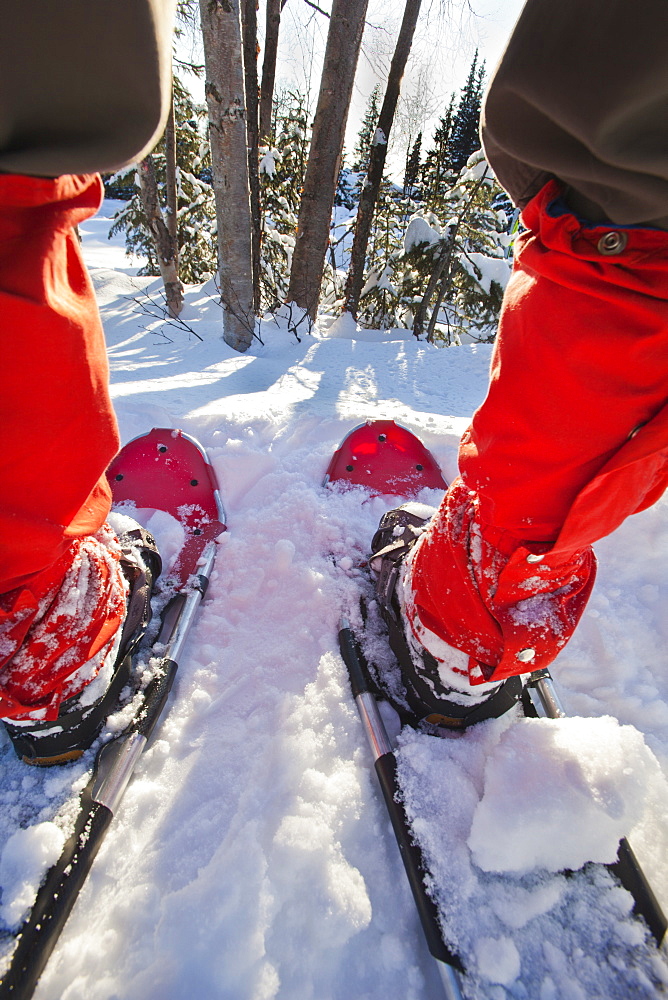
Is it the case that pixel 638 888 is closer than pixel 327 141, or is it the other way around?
pixel 638 888

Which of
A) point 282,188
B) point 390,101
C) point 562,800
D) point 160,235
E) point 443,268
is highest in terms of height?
point 390,101

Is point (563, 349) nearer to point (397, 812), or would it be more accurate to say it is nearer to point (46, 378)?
point (46, 378)

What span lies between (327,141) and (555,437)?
6.37 metres

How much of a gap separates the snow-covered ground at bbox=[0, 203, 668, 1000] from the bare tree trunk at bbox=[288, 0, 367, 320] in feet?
18.3

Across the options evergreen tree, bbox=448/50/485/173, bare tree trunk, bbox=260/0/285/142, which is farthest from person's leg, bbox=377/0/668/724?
evergreen tree, bbox=448/50/485/173

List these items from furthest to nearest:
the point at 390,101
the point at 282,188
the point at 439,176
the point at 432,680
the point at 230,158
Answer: the point at 439,176, the point at 282,188, the point at 390,101, the point at 230,158, the point at 432,680

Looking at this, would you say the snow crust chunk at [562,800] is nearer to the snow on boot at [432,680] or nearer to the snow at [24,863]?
the snow on boot at [432,680]

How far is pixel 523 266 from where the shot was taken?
3.34ft

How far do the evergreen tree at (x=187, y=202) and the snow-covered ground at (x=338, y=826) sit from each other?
36.8 ft

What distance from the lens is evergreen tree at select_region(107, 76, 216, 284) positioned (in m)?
10.3

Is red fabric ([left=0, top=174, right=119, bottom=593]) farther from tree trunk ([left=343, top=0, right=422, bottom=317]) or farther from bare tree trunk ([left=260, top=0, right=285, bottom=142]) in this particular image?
bare tree trunk ([left=260, top=0, right=285, bottom=142])

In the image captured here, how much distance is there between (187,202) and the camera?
1191 cm

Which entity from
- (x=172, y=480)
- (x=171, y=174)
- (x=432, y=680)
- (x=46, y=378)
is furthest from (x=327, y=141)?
(x=432, y=680)

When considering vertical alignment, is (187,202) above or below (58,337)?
below
